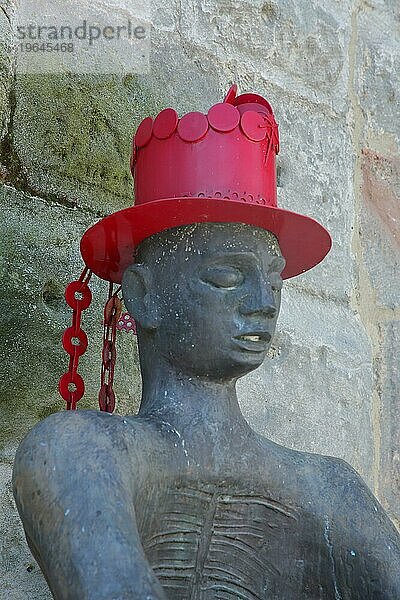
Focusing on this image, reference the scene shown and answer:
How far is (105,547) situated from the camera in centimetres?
101

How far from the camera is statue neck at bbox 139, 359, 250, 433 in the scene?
3.95ft

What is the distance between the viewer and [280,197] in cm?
175

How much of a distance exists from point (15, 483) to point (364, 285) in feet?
2.91

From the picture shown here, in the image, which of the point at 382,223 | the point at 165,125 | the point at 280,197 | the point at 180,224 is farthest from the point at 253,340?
the point at 382,223

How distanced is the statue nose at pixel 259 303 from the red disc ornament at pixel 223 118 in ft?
0.59

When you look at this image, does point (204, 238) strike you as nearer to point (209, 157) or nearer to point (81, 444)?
point (209, 157)

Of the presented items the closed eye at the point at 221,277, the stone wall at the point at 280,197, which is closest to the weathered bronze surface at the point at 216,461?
the closed eye at the point at 221,277

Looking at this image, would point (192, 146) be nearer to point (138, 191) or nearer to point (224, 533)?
point (138, 191)

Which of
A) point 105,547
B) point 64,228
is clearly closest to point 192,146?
point 64,228

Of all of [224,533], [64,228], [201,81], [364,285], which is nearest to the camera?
[224,533]

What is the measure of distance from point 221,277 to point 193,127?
0.17m

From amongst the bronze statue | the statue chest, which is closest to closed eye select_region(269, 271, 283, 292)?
the bronze statue

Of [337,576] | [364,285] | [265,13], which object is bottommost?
[337,576]

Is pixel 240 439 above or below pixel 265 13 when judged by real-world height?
below
